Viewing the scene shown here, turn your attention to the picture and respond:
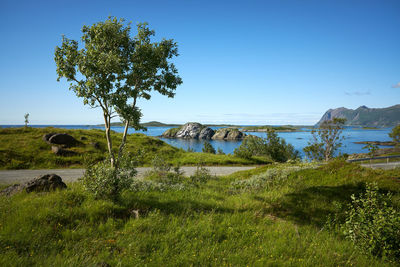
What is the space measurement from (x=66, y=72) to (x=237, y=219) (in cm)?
839

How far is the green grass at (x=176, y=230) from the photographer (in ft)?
14.9

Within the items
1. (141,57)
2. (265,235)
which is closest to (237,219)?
(265,235)

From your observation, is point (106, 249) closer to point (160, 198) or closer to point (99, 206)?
point (99, 206)

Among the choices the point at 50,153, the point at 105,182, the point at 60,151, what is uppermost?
the point at 105,182

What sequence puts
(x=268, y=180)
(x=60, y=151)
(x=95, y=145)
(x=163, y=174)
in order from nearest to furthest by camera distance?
1. (x=268, y=180)
2. (x=163, y=174)
3. (x=60, y=151)
4. (x=95, y=145)

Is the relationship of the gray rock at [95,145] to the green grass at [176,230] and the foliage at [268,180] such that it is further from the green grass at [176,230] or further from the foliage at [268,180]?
the foliage at [268,180]

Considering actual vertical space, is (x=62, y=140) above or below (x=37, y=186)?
above

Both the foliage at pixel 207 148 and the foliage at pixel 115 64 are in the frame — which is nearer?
the foliage at pixel 115 64

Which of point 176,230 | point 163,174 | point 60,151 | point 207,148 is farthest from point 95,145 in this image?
point 207,148

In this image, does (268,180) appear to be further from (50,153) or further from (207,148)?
(207,148)

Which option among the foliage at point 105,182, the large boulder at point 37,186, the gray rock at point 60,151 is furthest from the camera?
the gray rock at point 60,151

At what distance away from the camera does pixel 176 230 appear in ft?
18.4

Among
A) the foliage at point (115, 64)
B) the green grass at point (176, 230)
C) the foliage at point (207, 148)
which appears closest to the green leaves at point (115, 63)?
the foliage at point (115, 64)

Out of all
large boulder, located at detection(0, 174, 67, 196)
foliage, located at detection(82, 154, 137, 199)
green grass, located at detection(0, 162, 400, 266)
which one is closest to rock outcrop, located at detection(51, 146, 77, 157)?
large boulder, located at detection(0, 174, 67, 196)
